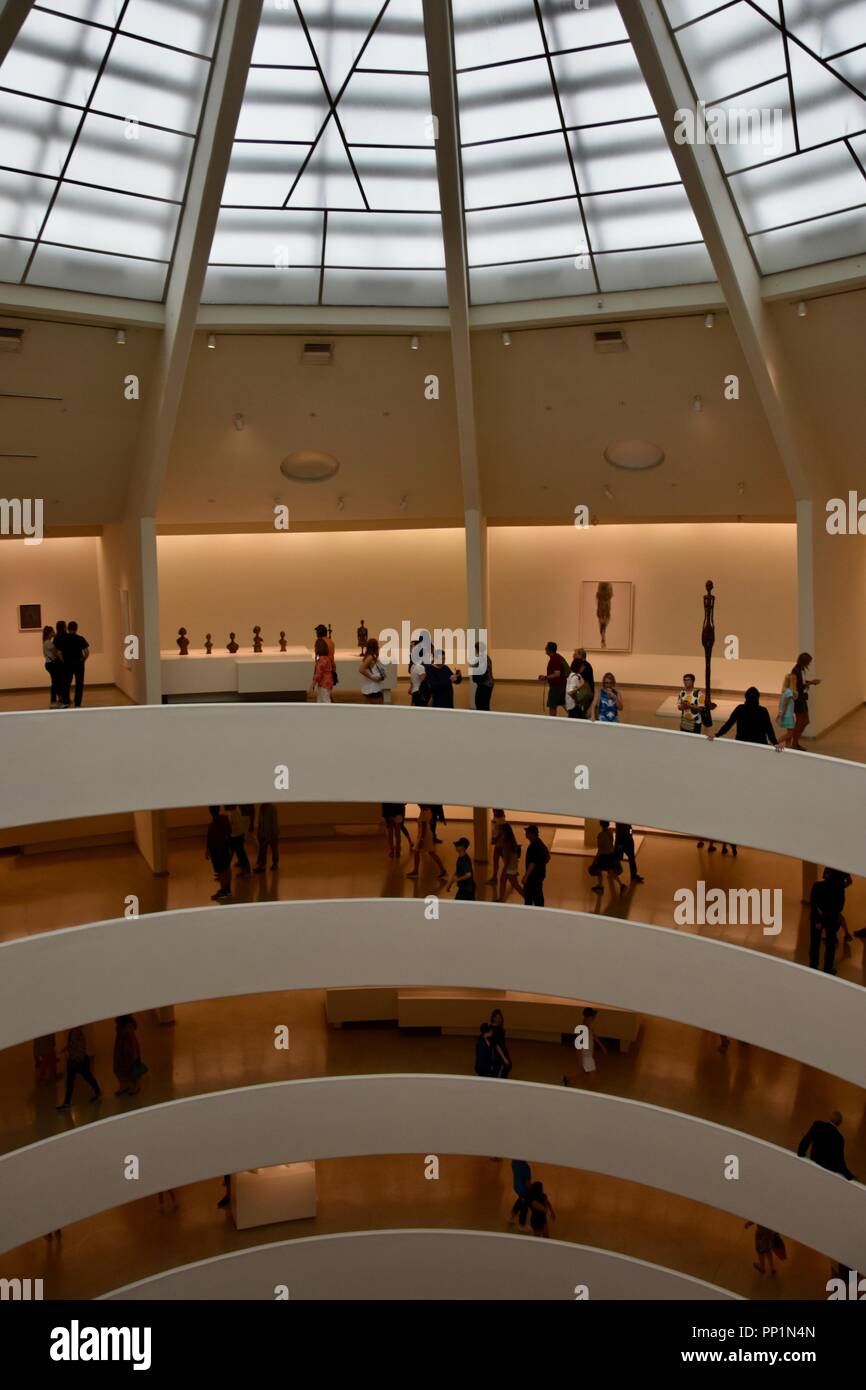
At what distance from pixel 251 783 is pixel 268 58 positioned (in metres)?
11.5

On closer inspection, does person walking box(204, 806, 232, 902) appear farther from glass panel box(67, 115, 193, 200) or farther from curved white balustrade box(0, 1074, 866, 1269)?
glass panel box(67, 115, 193, 200)

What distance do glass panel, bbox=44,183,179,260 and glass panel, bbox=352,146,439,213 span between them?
3.30 meters

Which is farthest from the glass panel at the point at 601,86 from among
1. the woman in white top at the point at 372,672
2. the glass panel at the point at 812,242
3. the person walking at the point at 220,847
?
the person walking at the point at 220,847

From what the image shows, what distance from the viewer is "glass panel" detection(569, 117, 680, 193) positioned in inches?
711

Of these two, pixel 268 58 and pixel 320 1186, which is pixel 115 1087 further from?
pixel 268 58

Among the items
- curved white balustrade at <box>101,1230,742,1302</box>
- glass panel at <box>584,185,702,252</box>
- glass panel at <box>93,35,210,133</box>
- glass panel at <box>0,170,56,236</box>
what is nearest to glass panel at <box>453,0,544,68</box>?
glass panel at <box>584,185,702,252</box>

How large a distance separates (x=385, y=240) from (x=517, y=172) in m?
2.64

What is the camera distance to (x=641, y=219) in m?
19.6


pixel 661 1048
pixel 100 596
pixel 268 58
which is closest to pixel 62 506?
pixel 100 596

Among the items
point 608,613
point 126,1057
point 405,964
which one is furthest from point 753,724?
point 126,1057

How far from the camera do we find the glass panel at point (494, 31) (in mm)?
16344

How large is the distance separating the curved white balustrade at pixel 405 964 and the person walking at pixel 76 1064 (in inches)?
18.6

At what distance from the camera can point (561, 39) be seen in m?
16.8

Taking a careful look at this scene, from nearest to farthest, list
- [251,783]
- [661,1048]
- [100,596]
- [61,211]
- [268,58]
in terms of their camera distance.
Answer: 1. [268,58]
2. [61,211]
3. [251,783]
4. [661,1048]
5. [100,596]
